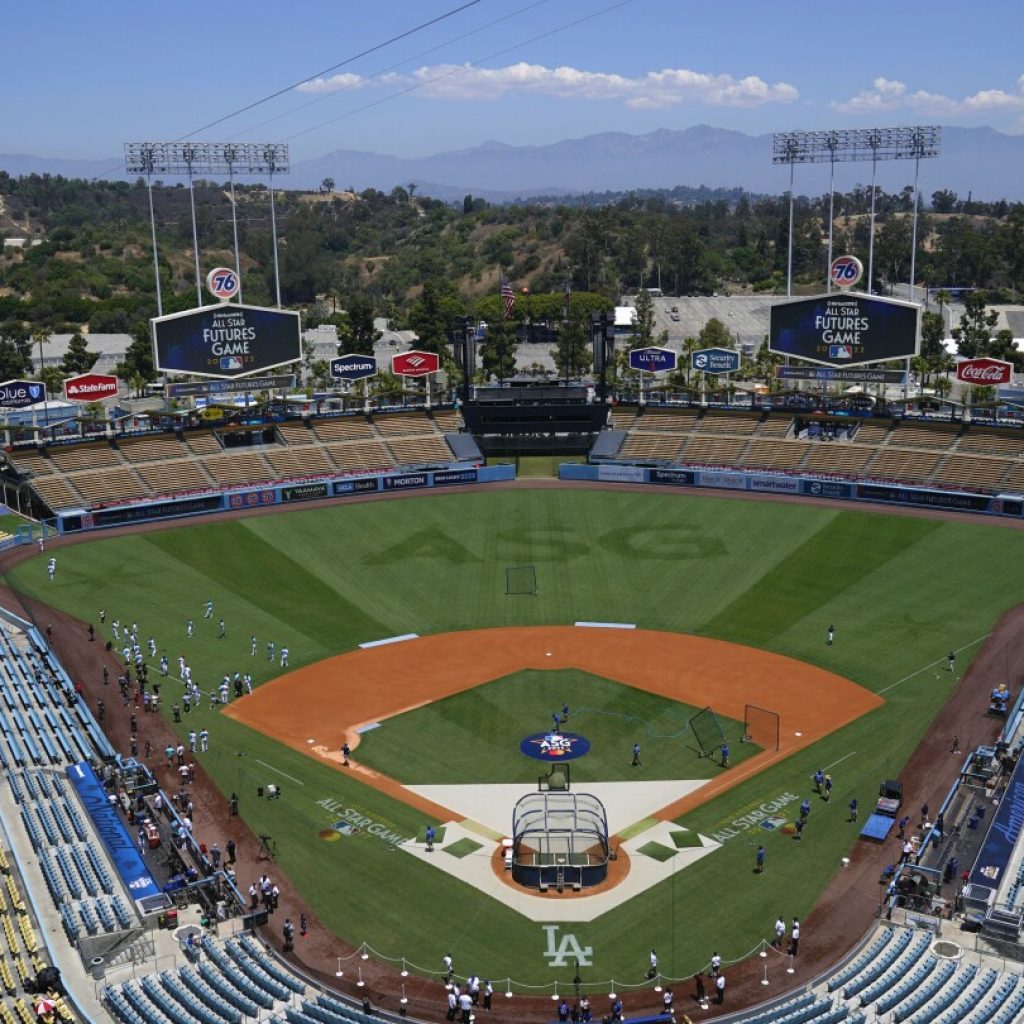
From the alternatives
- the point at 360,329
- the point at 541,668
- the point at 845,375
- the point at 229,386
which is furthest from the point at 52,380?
the point at 541,668

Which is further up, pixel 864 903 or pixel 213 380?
pixel 213 380

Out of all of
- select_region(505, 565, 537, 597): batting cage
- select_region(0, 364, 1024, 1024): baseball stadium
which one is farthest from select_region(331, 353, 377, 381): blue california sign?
select_region(505, 565, 537, 597): batting cage

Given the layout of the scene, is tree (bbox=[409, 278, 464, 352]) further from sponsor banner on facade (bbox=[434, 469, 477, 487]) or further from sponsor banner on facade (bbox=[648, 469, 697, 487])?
sponsor banner on facade (bbox=[648, 469, 697, 487])

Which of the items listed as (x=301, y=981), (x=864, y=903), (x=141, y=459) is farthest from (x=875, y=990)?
(x=141, y=459)

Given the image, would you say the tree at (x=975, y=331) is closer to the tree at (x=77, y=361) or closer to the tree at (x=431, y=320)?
the tree at (x=431, y=320)

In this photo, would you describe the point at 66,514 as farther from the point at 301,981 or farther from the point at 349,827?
the point at 301,981

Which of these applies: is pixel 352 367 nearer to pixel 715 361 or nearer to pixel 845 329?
pixel 715 361

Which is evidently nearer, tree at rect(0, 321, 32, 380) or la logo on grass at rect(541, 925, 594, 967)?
la logo on grass at rect(541, 925, 594, 967)
